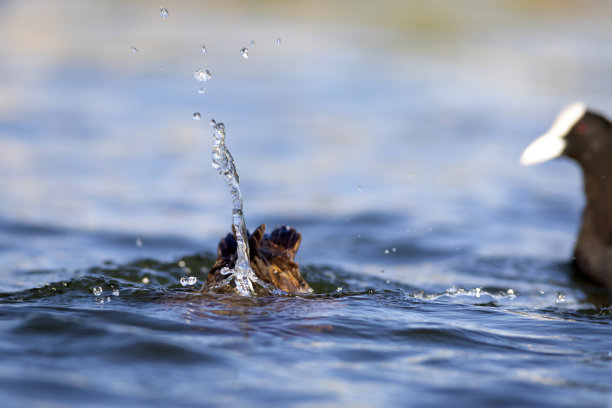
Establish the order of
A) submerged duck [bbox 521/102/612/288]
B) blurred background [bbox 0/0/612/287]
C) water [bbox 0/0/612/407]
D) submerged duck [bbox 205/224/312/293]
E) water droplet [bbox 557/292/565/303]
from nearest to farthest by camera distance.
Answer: water [bbox 0/0/612/407] → submerged duck [bbox 205/224/312/293] → water droplet [bbox 557/292/565/303] → submerged duck [bbox 521/102/612/288] → blurred background [bbox 0/0/612/287]

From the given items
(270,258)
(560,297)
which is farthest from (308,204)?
(270,258)

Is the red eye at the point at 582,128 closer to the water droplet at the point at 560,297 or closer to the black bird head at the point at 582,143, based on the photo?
the black bird head at the point at 582,143

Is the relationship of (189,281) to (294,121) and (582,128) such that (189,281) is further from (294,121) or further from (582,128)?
(294,121)

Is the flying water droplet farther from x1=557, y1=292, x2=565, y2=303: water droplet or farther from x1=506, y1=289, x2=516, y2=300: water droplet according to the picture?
x1=557, y1=292, x2=565, y2=303: water droplet

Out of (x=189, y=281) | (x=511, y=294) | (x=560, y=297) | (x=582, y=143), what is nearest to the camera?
(x=189, y=281)

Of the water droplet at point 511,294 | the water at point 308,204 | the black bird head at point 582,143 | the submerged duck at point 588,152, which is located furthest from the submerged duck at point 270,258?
the black bird head at point 582,143

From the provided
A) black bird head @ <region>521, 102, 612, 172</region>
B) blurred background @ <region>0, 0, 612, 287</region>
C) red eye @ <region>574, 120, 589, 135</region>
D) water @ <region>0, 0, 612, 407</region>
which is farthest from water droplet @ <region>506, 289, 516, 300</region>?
red eye @ <region>574, 120, 589, 135</region>

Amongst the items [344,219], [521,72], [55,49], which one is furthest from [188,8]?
[344,219]
